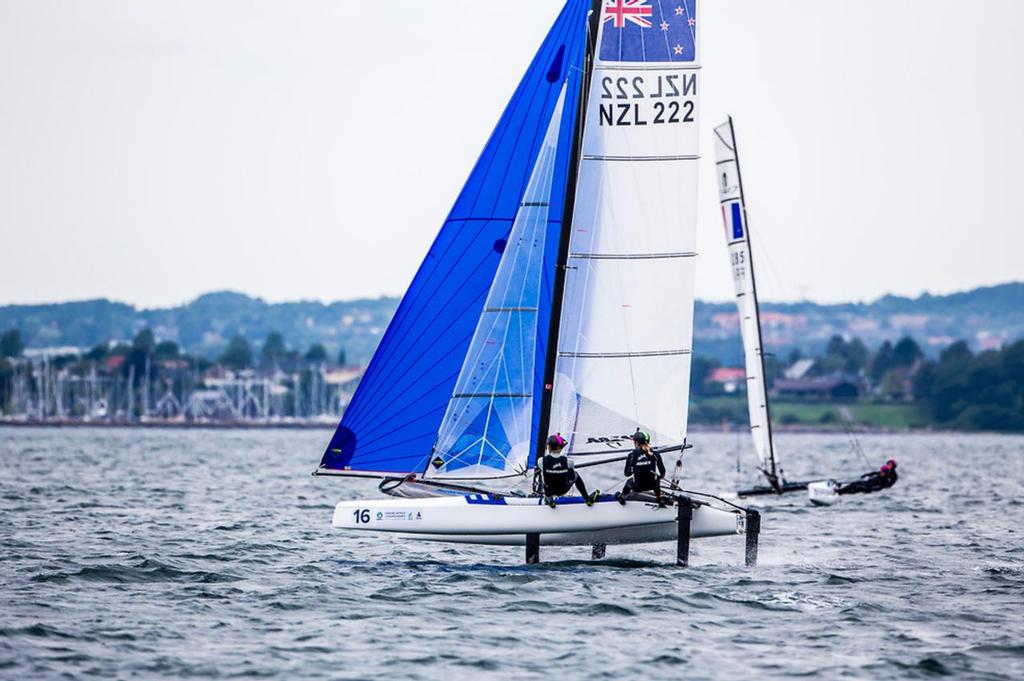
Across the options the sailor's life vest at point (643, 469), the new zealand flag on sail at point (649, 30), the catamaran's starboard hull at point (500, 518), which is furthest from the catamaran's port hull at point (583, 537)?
the new zealand flag on sail at point (649, 30)

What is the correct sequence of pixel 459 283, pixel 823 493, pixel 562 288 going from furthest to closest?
1. pixel 823 493
2. pixel 459 283
3. pixel 562 288

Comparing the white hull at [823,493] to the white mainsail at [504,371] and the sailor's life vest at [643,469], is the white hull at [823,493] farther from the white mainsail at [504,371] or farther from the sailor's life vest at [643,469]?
the sailor's life vest at [643,469]

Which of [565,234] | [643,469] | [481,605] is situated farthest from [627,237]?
[481,605]

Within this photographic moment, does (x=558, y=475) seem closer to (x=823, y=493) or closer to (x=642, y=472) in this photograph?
(x=642, y=472)

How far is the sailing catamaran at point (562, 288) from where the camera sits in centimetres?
2294

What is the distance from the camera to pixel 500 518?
71.2ft

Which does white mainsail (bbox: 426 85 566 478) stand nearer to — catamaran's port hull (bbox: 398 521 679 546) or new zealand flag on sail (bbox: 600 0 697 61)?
new zealand flag on sail (bbox: 600 0 697 61)

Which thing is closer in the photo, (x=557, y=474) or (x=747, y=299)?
(x=557, y=474)

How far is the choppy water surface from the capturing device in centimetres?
1648

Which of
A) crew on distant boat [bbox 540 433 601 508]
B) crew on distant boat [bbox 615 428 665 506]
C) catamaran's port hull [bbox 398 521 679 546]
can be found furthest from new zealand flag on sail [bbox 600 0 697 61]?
catamaran's port hull [bbox 398 521 679 546]

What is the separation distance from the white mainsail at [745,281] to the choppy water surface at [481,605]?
544 centimetres

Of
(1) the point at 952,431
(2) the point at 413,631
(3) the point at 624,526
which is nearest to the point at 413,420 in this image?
(3) the point at 624,526

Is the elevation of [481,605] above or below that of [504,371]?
below

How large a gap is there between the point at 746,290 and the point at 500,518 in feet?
58.3
